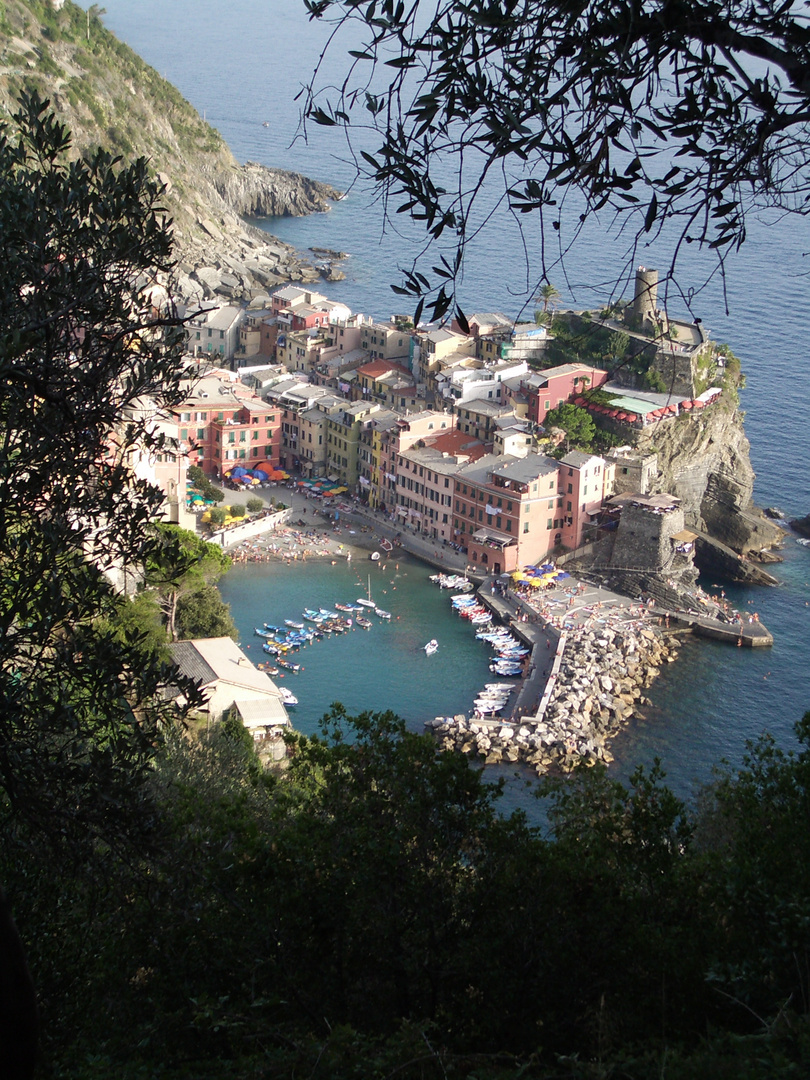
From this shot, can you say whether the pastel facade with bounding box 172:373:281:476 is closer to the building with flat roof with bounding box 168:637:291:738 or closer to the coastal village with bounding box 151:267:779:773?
the coastal village with bounding box 151:267:779:773

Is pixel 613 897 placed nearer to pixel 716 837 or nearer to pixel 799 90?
pixel 716 837

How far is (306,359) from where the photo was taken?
2986cm

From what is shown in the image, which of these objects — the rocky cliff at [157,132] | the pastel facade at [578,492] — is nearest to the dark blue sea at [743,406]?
→ the rocky cliff at [157,132]

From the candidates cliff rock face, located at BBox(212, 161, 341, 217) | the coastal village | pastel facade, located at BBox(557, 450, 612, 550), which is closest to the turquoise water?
the coastal village

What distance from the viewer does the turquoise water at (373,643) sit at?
17406mm

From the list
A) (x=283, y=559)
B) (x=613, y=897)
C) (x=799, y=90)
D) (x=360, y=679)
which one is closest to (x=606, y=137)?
(x=799, y=90)

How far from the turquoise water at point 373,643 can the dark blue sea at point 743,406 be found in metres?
0.04

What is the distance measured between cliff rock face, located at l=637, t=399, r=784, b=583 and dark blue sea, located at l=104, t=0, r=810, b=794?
971 mm

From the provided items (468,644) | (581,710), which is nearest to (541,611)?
(468,644)

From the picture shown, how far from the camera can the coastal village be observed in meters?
18.3

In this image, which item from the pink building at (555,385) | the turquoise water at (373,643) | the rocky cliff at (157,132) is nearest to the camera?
the turquoise water at (373,643)

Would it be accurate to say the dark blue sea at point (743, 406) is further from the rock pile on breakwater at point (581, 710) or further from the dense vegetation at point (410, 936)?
the dense vegetation at point (410, 936)

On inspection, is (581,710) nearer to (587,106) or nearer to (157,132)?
(587,106)

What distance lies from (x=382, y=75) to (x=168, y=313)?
44156 mm
